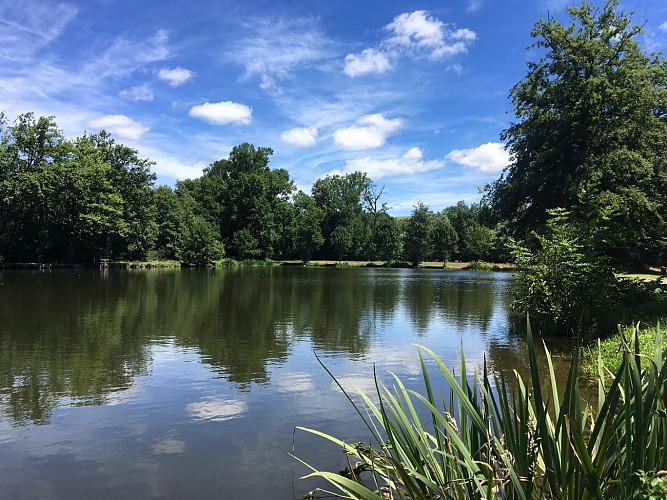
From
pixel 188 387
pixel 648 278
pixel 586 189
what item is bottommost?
pixel 188 387

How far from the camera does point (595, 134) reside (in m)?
17.0

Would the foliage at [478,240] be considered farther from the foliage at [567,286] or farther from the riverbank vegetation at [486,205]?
the foliage at [567,286]

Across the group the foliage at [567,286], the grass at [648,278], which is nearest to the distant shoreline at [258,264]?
the grass at [648,278]

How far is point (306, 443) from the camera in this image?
5.91m

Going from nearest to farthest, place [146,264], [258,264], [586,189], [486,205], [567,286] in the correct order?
[567,286] < [586,189] < [486,205] < [146,264] < [258,264]

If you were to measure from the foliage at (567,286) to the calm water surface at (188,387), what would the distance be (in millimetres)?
1366

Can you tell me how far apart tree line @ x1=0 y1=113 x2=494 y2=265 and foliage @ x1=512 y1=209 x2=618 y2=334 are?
33.2 feet

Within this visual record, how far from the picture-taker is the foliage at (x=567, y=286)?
12.1m

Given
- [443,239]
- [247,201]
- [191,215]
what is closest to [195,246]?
[191,215]

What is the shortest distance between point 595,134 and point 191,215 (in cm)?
5583

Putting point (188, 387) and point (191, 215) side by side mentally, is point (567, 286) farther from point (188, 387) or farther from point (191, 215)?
point (191, 215)

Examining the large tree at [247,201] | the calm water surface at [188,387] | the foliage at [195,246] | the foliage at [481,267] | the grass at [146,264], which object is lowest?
the calm water surface at [188,387]

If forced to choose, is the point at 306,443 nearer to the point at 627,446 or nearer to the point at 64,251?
the point at 627,446

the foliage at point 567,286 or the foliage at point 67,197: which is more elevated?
the foliage at point 67,197
